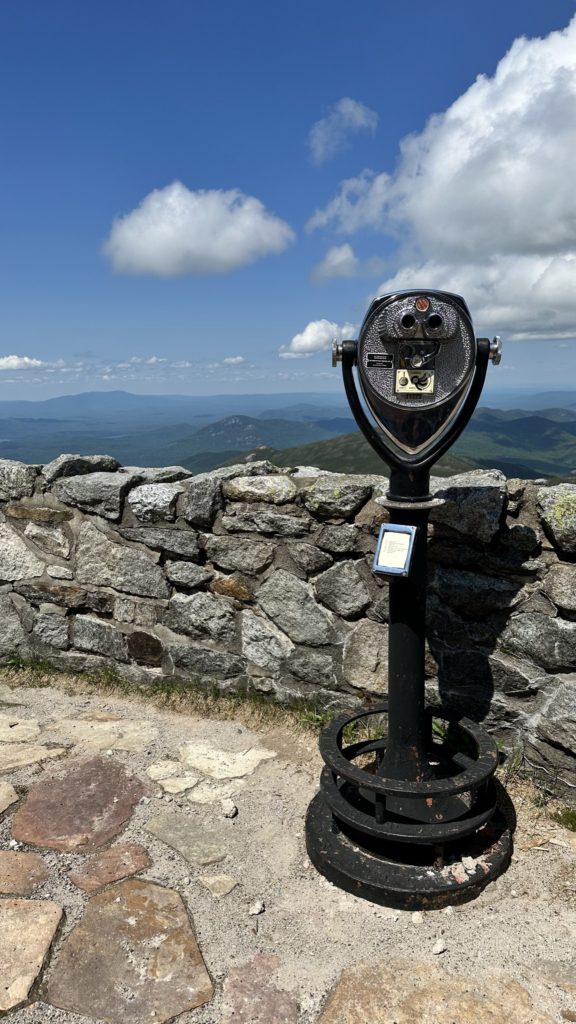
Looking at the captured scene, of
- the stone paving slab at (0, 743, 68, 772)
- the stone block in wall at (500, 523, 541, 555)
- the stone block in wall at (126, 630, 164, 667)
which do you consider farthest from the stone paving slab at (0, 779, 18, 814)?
the stone block in wall at (500, 523, 541, 555)

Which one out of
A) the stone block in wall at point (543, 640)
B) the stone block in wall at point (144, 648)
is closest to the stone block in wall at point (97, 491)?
the stone block in wall at point (144, 648)

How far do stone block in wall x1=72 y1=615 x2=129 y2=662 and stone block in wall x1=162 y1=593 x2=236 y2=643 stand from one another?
1.44 feet

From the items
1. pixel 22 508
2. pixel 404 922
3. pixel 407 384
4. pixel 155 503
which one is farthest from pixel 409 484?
pixel 22 508

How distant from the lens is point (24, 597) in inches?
175

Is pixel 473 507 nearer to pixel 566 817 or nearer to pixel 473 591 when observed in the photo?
pixel 473 591

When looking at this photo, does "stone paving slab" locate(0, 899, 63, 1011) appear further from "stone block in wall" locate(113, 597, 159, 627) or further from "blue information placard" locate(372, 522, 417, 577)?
→ "stone block in wall" locate(113, 597, 159, 627)

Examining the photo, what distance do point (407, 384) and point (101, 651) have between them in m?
2.91

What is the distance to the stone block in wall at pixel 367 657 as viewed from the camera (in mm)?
3525

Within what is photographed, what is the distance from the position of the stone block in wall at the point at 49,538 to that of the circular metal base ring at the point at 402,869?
242cm

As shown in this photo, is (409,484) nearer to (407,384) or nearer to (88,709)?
(407,384)

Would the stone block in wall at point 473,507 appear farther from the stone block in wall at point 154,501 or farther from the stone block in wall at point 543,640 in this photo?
the stone block in wall at point 154,501

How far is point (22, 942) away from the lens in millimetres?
2209

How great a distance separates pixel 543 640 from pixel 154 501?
7.58 ft

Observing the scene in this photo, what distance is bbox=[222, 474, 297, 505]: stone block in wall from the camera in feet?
11.8
